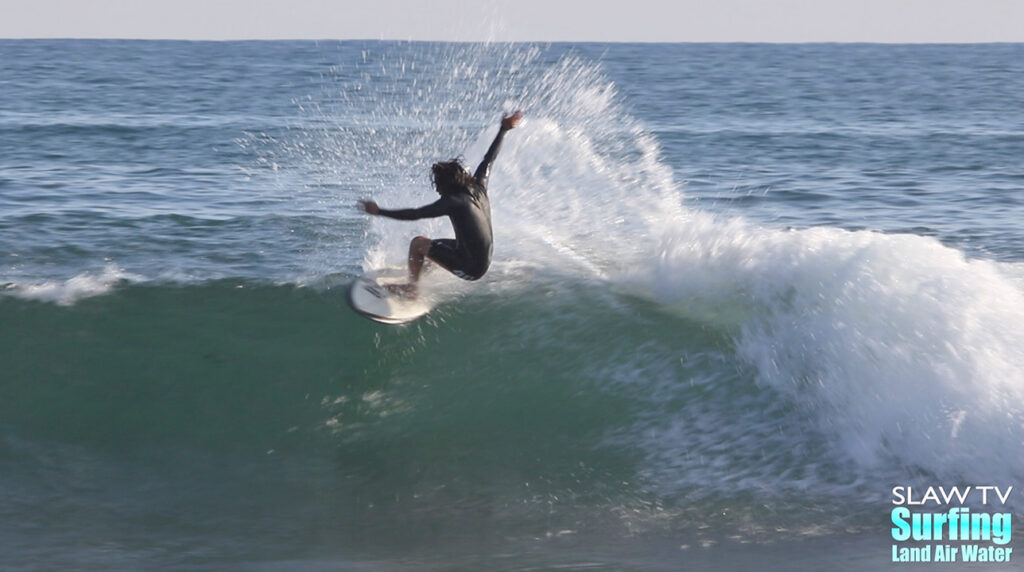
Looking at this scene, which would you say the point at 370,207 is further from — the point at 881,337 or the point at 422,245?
the point at 881,337

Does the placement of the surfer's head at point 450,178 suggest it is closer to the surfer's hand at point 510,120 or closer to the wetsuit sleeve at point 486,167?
the wetsuit sleeve at point 486,167

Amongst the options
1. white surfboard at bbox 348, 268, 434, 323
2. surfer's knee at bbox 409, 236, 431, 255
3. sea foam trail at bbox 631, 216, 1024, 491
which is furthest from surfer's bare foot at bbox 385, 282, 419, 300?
sea foam trail at bbox 631, 216, 1024, 491

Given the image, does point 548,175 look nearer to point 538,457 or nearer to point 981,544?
point 538,457

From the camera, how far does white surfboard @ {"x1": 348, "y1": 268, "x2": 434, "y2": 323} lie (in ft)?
29.4

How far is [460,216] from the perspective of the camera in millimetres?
8219

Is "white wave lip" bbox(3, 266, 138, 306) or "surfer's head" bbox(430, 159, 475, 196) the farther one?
"white wave lip" bbox(3, 266, 138, 306)

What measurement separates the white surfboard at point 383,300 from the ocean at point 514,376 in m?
0.60

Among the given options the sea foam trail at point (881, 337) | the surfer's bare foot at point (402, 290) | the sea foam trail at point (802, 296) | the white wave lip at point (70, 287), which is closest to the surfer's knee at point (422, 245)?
the surfer's bare foot at point (402, 290)

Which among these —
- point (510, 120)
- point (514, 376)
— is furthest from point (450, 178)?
point (514, 376)

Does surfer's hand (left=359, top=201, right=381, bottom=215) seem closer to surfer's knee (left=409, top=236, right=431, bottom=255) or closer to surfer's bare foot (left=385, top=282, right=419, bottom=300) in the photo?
surfer's knee (left=409, top=236, right=431, bottom=255)

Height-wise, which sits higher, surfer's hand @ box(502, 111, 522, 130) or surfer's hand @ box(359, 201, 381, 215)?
surfer's hand @ box(502, 111, 522, 130)

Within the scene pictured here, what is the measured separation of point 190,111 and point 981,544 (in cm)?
2151

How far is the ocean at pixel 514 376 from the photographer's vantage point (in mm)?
7223

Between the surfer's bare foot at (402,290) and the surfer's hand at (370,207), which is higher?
the surfer's bare foot at (402,290)
